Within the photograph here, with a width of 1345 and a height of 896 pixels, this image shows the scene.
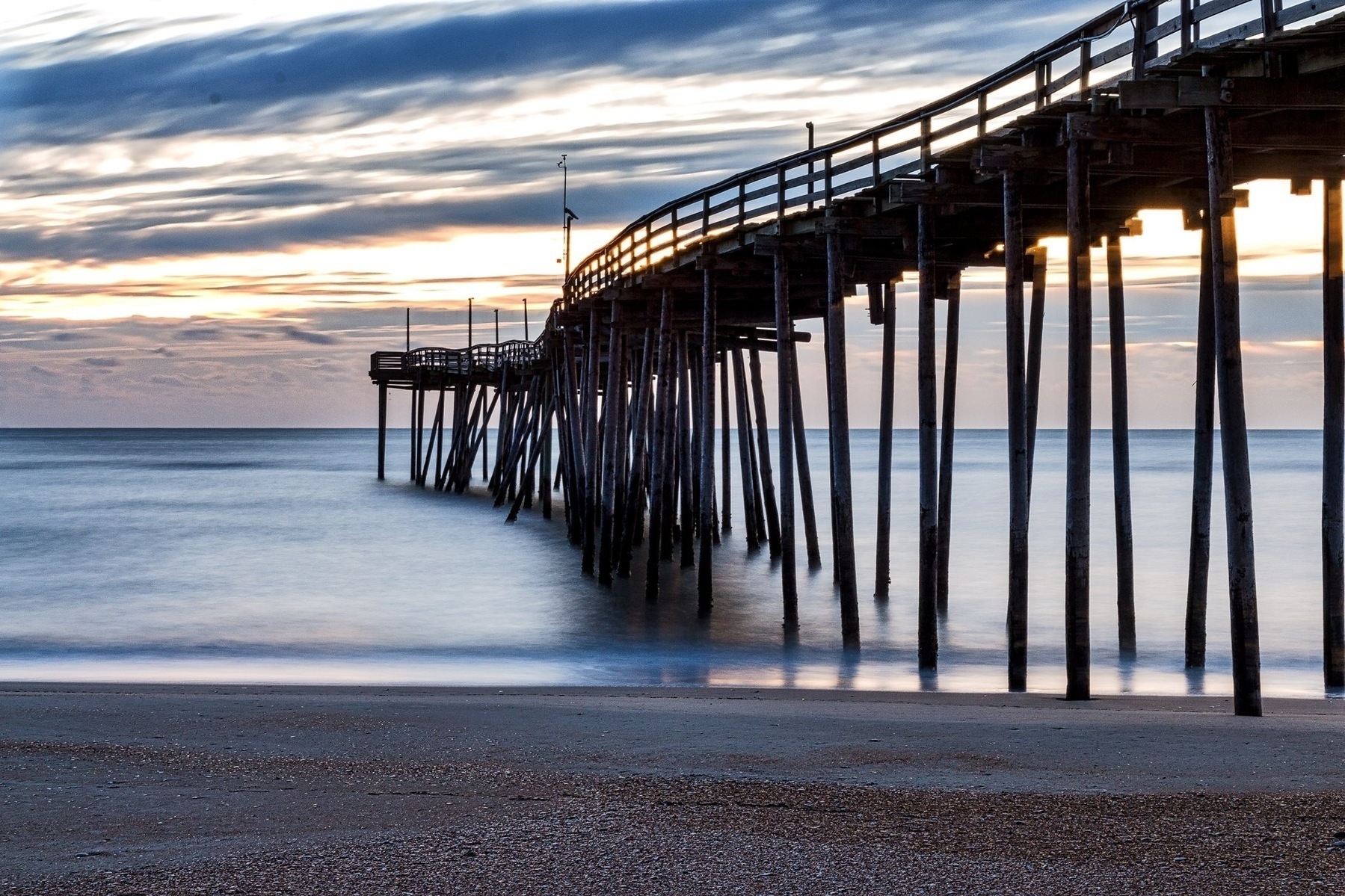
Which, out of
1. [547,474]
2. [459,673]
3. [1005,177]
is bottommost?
[459,673]

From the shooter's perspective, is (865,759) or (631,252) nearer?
(865,759)

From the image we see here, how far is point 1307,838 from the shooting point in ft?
15.2

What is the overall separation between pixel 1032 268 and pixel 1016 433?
15.9 feet

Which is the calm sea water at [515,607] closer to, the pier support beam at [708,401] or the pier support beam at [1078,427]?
the pier support beam at [708,401]

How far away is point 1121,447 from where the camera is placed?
1176 centimetres

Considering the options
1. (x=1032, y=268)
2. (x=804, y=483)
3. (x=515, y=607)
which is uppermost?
(x=1032, y=268)

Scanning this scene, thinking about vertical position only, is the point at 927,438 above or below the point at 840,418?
below

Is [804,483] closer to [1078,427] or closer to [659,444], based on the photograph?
[659,444]

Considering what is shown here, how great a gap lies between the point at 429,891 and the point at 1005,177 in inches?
281

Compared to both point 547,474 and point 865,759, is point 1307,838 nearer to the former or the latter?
point 865,759

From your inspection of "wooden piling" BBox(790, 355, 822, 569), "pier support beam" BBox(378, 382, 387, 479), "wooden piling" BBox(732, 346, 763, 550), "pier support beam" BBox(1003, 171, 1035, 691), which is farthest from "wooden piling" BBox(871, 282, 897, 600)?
"pier support beam" BBox(378, 382, 387, 479)

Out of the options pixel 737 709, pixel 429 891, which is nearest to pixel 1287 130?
pixel 737 709

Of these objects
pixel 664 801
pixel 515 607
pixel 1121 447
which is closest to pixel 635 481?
pixel 515 607

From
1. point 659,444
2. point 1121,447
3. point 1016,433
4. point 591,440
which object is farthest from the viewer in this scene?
point 591,440
